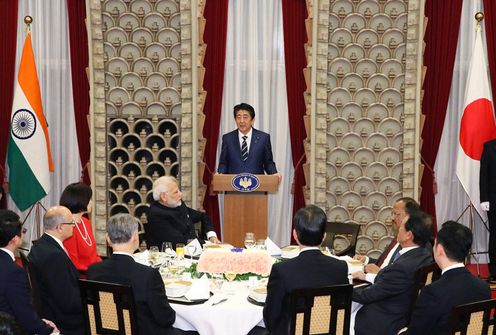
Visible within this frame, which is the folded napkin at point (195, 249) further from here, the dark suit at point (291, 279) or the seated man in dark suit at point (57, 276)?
the dark suit at point (291, 279)

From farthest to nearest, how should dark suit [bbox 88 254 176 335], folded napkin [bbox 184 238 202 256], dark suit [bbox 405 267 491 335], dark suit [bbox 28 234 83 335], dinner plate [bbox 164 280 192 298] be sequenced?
folded napkin [bbox 184 238 202 256], dinner plate [bbox 164 280 192 298], dark suit [bbox 28 234 83 335], dark suit [bbox 88 254 176 335], dark suit [bbox 405 267 491 335]

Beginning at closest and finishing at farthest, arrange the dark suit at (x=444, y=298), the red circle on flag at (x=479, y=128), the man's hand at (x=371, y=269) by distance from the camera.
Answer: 1. the dark suit at (x=444, y=298)
2. the man's hand at (x=371, y=269)
3. the red circle on flag at (x=479, y=128)

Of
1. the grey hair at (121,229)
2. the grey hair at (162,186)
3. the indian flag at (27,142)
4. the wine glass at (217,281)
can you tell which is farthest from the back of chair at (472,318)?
the indian flag at (27,142)

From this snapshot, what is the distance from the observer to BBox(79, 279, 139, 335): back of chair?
3.57 meters

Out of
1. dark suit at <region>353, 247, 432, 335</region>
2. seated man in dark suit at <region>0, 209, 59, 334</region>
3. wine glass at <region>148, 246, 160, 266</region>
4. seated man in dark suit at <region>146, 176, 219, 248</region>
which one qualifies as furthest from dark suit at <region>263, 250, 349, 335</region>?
seated man in dark suit at <region>146, 176, 219, 248</region>

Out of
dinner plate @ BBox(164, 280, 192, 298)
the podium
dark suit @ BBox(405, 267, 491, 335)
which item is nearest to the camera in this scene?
dark suit @ BBox(405, 267, 491, 335)

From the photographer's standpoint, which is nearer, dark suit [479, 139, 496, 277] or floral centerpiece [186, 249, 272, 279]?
floral centerpiece [186, 249, 272, 279]

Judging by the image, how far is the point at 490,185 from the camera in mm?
6938

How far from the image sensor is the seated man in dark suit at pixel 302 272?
3662 millimetres

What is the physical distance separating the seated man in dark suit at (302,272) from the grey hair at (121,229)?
33.3 inches

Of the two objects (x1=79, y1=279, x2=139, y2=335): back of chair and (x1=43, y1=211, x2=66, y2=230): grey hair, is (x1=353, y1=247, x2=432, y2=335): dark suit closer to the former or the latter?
(x1=79, y1=279, x2=139, y2=335): back of chair

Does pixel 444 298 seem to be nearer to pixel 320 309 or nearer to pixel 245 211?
pixel 320 309

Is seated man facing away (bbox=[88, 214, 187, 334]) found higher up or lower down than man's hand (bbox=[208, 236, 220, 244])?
higher up

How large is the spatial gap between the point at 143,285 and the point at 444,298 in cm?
162
